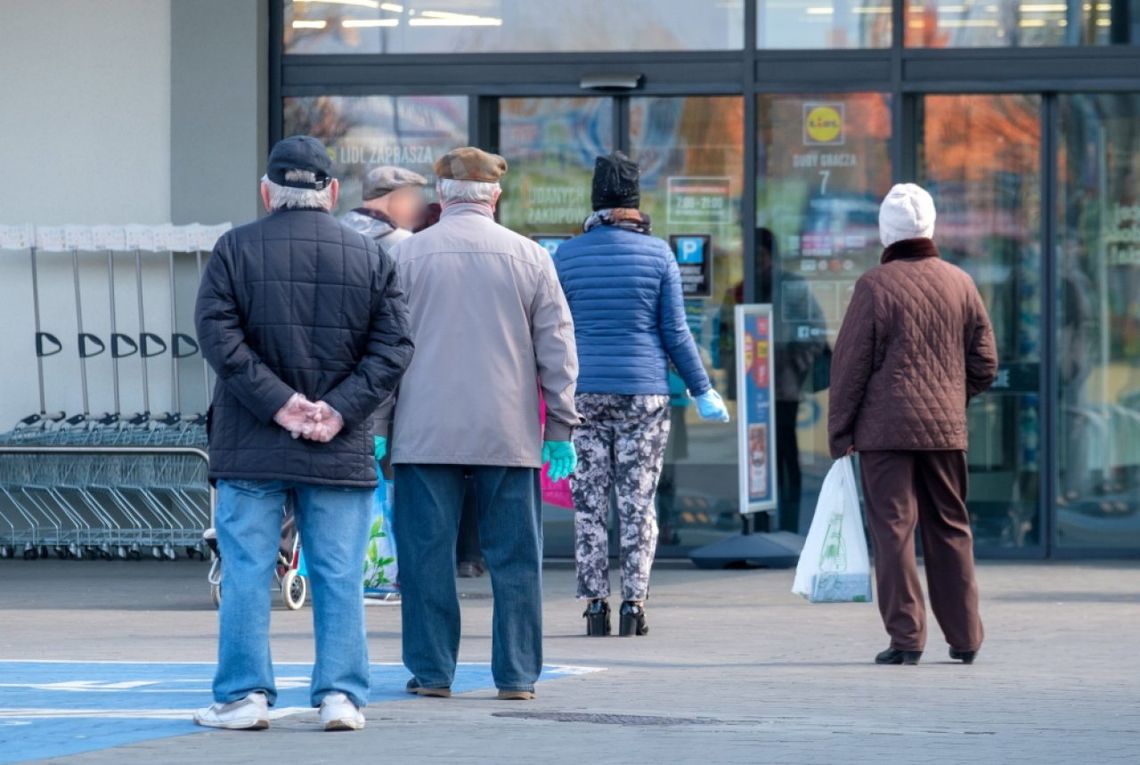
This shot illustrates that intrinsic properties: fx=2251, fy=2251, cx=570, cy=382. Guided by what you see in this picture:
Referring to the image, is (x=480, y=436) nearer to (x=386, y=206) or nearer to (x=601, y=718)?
(x=601, y=718)

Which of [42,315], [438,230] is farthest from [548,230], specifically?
[438,230]

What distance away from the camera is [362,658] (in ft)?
21.3

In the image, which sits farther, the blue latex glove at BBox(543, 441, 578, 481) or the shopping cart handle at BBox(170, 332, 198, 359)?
the shopping cart handle at BBox(170, 332, 198, 359)

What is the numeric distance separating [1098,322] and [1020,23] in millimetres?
1795

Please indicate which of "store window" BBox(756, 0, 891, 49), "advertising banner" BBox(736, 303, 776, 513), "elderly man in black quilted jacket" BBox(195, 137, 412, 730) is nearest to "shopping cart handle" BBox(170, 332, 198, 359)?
"advertising banner" BBox(736, 303, 776, 513)

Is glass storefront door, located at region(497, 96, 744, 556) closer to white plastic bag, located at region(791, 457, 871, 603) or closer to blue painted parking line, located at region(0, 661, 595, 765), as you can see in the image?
white plastic bag, located at region(791, 457, 871, 603)

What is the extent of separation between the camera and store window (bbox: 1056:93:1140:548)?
1303cm

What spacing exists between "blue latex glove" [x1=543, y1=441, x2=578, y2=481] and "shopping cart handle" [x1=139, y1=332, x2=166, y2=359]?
21.6 feet

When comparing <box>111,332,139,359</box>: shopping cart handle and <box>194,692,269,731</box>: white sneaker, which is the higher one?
<box>111,332,139,359</box>: shopping cart handle

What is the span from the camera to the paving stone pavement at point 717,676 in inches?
238

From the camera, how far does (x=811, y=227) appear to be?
43.1 feet

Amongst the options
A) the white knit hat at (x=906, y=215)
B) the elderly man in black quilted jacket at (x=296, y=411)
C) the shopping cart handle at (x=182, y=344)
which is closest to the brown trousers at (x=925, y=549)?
the white knit hat at (x=906, y=215)

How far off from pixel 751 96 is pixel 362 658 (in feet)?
23.6

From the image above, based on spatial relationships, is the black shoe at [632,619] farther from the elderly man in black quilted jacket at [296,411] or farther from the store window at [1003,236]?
the store window at [1003,236]
